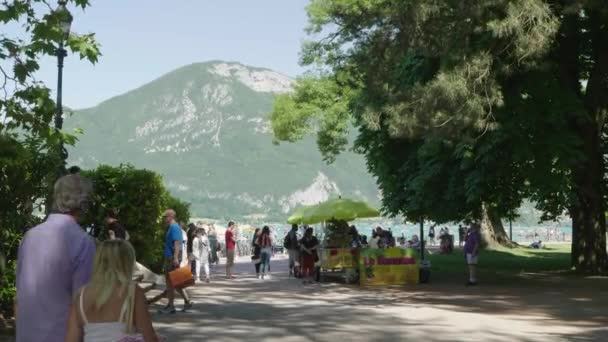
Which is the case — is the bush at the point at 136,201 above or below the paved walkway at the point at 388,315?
above

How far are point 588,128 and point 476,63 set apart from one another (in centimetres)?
705

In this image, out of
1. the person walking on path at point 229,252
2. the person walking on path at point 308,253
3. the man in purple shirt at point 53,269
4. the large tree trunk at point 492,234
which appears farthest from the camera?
the large tree trunk at point 492,234

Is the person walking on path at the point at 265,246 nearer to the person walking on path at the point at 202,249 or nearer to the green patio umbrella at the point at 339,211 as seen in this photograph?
the green patio umbrella at the point at 339,211

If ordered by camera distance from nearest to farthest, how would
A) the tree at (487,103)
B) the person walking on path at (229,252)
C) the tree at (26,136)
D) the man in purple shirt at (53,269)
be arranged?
the man in purple shirt at (53,269) → the tree at (26,136) → the tree at (487,103) → the person walking on path at (229,252)

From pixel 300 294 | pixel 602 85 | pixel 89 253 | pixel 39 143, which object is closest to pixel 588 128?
pixel 602 85

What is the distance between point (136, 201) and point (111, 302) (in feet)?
58.4

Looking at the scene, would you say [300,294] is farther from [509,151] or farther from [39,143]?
[39,143]

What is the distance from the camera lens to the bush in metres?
21.2

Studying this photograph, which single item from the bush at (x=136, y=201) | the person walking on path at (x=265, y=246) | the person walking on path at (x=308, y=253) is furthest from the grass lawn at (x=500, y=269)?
the bush at (x=136, y=201)

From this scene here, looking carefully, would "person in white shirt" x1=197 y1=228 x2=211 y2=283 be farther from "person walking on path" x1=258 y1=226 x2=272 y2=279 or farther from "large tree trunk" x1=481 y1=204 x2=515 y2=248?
"large tree trunk" x1=481 y1=204 x2=515 y2=248

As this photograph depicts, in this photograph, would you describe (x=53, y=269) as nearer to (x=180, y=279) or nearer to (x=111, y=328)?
(x=111, y=328)

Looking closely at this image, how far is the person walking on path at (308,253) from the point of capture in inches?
999

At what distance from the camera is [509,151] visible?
22969 millimetres

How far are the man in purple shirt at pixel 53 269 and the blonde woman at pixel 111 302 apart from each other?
42 centimetres
